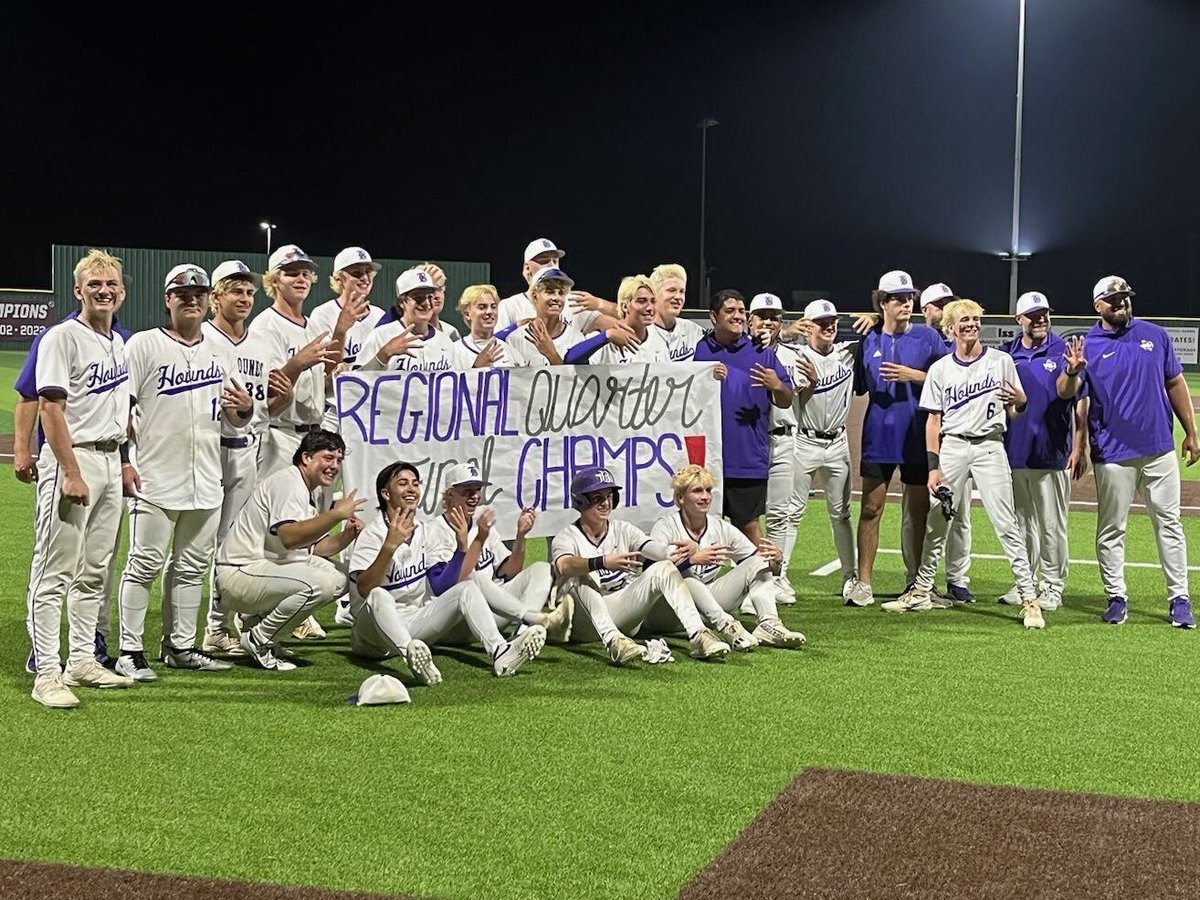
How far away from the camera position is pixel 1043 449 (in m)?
9.31

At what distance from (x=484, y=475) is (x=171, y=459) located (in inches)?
76.8

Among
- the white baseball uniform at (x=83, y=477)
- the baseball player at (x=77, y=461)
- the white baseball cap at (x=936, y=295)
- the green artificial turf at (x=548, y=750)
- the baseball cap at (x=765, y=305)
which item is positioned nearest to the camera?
the green artificial turf at (x=548, y=750)

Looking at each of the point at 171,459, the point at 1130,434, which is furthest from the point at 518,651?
the point at 1130,434

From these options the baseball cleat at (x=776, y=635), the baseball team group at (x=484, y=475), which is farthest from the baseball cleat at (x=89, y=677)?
the baseball cleat at (x=776, y=635)

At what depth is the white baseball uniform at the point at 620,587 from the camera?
7633 mm

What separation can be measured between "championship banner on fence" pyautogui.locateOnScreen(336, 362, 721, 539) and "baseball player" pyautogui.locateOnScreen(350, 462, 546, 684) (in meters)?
0.44

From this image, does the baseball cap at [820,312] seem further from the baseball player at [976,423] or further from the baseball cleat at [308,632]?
the baseball cleat at [308,632]

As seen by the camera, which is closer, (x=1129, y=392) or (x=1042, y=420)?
(x=1129, y=392)

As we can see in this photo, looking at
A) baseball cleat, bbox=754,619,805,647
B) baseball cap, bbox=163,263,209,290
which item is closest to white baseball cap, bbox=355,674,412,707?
baseball cap, bbox=163,263,209,290

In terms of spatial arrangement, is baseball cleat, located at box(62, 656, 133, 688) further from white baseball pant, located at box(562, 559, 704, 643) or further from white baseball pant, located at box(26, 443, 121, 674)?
white baseball pant, located at box(562, 559, 704, 643)

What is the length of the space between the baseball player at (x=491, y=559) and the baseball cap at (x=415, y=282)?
1.16 metres

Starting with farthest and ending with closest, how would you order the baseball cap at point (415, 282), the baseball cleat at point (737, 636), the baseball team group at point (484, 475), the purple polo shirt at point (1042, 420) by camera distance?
the purple polo shirt at point (1042, 420), the baseball cap at point (415, 282), the baseball cleat at point (737, 636), the baseball team group at point (484, 475)

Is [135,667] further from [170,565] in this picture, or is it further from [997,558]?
[997,558]

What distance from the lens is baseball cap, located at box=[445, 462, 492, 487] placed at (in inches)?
316
